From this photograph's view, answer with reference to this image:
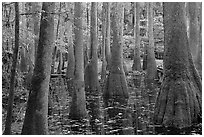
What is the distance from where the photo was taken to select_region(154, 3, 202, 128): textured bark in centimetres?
910

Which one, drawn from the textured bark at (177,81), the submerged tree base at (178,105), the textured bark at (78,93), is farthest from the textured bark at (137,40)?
the submerged tree base at (178,105)

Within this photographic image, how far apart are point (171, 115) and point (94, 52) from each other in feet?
27.2

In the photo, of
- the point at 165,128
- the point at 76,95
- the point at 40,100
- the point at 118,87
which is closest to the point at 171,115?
the point at 165,128

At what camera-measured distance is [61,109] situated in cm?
1166

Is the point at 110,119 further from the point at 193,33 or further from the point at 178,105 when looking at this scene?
the point at 193,33

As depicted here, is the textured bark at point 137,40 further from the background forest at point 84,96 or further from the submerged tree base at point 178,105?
the submerged tree base at point 178,105

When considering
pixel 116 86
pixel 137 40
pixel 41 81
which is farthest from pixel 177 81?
pixel 137 40

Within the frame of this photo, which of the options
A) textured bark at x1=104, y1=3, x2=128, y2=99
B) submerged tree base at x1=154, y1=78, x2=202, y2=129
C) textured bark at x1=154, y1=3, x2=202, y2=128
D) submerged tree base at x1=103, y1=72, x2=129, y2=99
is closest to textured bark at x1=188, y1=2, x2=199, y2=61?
textured bark at x1=104, y1=3, x2=128, y2=99

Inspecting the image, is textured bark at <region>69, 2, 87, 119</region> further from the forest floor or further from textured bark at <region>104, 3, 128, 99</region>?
textured bark at <region>104, 3, 128, 99</region>

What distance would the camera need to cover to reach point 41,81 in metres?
7.04

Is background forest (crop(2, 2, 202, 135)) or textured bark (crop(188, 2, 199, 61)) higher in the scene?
textured bark (crop(188, 2, 199, 61))

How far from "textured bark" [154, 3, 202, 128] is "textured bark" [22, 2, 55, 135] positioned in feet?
11.4

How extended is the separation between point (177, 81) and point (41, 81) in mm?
3754

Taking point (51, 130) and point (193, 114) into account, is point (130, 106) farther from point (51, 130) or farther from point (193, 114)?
point (51, 130)
